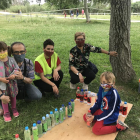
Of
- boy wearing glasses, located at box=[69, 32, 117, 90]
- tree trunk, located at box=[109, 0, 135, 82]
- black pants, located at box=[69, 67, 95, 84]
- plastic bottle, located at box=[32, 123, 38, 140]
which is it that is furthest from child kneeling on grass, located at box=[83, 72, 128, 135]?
Answer: tree trunk, located at box=[109, 0, 135, 82]

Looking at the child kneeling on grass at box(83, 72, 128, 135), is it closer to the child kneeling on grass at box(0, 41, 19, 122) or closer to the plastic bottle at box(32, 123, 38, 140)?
the plastic bottle at box(32, 123, 38, 140)

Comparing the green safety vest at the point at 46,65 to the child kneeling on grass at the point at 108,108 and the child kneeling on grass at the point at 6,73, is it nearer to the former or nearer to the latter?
the child kneeling on grass at the point at 6,73

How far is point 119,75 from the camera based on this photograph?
443 cm

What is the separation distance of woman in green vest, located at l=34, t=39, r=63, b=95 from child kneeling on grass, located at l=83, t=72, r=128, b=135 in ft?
3.83

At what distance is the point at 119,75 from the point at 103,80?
2.04 m

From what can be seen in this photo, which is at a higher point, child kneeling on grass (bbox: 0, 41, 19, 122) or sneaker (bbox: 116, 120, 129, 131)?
child kneeling on grass (bbox: 0, 41, 19, 122)

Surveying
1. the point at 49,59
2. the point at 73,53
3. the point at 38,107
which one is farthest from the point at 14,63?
the point at 73,53

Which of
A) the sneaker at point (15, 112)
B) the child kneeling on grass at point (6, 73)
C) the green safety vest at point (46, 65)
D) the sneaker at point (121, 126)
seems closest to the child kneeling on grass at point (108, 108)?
the sneaker at point (121, 126)

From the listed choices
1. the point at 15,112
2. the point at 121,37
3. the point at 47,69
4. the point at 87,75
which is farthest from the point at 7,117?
the point at 121,37

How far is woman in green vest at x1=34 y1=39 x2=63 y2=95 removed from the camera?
11.1 ft

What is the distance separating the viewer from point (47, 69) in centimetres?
350

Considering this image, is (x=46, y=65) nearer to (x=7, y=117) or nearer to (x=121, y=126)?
(x=7, y=117)

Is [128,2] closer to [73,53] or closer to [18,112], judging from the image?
[73,53]

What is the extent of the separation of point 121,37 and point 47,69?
2099mm
